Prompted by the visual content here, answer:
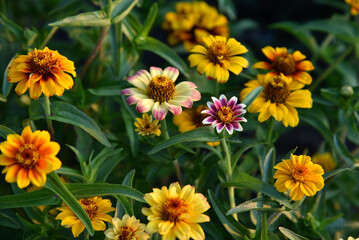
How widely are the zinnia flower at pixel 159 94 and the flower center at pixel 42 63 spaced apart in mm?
216

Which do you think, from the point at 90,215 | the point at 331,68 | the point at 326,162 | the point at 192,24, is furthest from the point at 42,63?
the point at 331,68

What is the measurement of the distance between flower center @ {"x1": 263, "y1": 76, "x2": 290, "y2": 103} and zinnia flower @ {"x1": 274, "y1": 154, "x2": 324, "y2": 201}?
286 millimetres

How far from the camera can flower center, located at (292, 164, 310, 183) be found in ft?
3.59

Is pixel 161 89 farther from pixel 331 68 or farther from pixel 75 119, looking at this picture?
pixel 331 68

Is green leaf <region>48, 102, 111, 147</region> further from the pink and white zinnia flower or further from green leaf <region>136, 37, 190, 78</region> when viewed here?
green leaf <region>136, 37, 190, 78</region>

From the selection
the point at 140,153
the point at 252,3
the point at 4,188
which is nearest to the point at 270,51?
the point at 140,153

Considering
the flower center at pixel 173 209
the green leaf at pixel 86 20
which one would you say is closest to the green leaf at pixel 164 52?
the green leaf at pixel 86 20

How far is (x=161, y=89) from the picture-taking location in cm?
119

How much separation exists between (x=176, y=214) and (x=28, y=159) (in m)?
0.39

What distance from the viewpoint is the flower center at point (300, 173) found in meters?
1.09

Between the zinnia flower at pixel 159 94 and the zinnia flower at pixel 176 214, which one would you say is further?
the zinnia flower at pixel 159 94

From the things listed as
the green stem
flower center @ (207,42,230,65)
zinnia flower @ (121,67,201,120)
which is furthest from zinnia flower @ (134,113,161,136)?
the green stem

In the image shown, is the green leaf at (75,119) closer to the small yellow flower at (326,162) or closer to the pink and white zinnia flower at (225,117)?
the pink and white zinnia flower at (225,117)

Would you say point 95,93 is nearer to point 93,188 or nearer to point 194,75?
point 93,188
